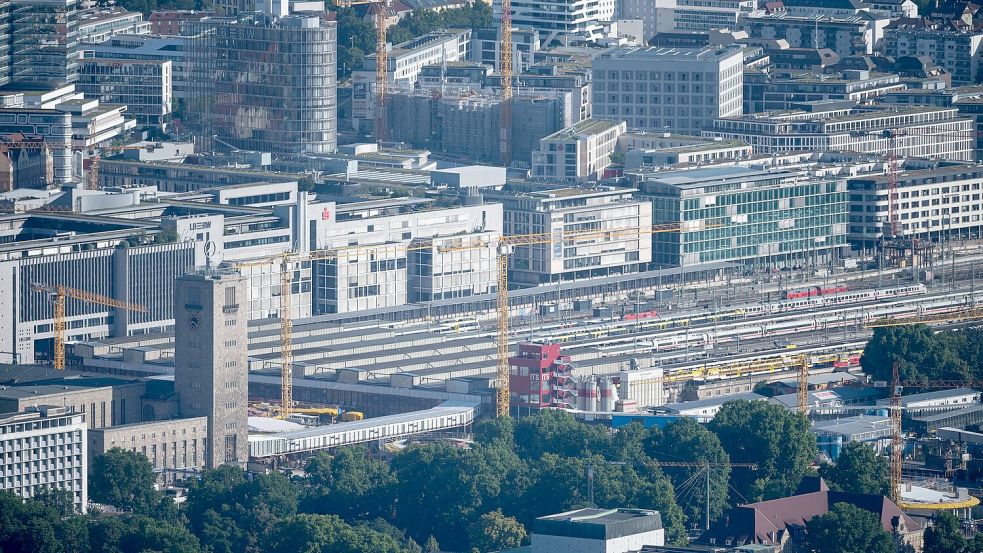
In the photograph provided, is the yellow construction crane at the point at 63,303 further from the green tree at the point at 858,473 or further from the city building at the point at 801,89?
the city building at the point at 801,89

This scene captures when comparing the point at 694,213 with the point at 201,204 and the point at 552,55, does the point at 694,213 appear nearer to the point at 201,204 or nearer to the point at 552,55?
the point at 201,204

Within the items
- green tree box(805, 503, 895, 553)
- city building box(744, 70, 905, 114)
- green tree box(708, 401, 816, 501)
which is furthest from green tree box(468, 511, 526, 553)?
city building box(744, 70, 905, 114)

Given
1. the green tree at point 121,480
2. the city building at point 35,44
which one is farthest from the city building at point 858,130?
the green tree at point 121,480

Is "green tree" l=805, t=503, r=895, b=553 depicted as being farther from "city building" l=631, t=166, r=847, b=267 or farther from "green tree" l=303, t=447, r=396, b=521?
"city building" l=631, t=166, r=847, b=267

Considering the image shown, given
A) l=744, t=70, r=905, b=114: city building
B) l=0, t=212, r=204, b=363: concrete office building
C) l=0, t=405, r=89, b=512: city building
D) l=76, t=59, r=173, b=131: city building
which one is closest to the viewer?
l=0, t=405, r=89, b=512: city building

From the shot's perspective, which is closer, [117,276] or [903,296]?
[117,276]

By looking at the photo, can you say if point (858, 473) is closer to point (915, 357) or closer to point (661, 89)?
point (915, 357)

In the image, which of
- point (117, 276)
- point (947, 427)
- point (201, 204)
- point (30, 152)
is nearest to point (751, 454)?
point (947, 427)
